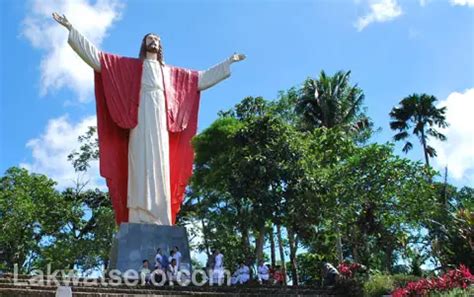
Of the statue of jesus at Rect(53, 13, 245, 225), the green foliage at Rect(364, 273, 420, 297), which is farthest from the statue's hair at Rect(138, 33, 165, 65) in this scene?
the green foliage at Rect(364, 273, 420, 297)

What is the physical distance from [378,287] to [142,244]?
6359 millimetres

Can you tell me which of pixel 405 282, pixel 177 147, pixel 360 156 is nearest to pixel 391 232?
pixel 360 156

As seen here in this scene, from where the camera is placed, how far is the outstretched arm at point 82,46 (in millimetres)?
17109

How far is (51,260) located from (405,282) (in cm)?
1858

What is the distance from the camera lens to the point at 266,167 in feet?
62.3

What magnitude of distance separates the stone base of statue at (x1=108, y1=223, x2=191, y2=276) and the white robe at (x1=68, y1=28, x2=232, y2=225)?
23.4 inches

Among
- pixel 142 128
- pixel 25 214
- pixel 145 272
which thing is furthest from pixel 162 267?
pixel 25 214

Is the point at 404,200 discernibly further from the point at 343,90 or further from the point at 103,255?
the point at 103,255

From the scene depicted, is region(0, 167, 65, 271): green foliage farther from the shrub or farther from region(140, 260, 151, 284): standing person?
the shrub

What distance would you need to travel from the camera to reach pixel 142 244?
15.9 metres

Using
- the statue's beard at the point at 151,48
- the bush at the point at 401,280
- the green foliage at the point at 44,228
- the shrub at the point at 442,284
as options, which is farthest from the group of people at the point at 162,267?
the green foliage at the point at 44,228

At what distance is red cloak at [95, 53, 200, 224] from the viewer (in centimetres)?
1731

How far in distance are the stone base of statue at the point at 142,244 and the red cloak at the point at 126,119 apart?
1.20 metres

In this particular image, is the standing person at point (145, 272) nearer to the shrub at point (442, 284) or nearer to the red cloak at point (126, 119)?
the red cloak at point (126, 119)
